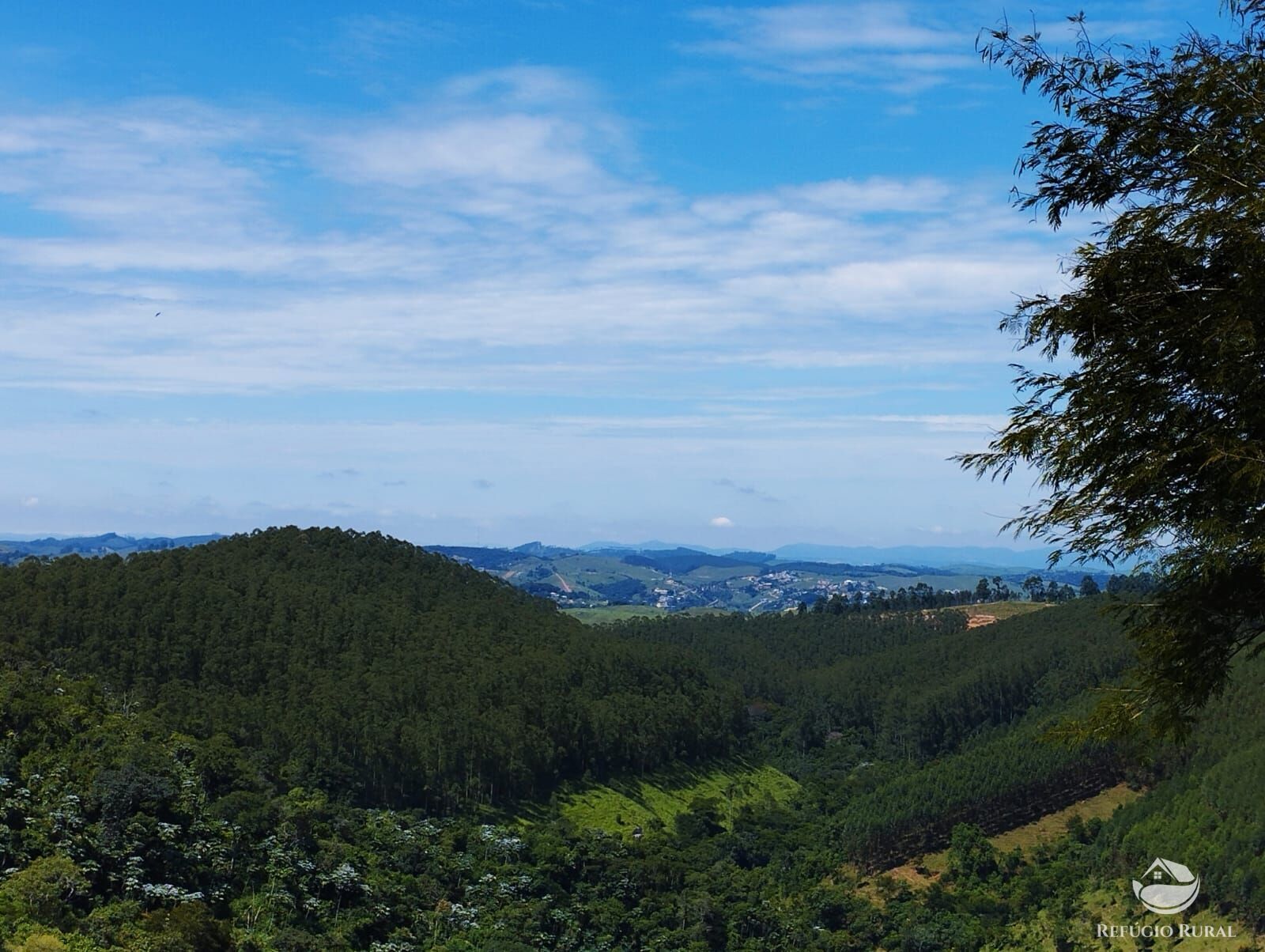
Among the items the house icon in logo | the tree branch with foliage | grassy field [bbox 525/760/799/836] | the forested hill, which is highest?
the tree branch with foliage

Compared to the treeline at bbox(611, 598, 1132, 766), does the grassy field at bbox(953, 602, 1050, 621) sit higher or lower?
higher

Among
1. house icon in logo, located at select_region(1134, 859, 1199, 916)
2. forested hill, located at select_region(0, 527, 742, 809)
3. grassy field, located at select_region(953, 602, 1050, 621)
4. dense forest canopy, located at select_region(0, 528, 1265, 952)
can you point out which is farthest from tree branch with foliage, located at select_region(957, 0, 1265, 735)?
grassy field, located at select_region(953, 602, 1050, 621)

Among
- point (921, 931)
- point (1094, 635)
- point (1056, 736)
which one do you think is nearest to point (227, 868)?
point (921, 931)

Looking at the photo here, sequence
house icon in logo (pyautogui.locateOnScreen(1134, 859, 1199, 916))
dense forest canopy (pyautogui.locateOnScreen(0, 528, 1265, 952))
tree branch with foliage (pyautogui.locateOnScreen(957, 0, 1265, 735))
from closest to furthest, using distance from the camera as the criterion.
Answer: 1. tree branch with foliage (pyautogui.locateOnScreen(957, 0, 1265, 735))
2. dense forest canopy (pyautogui.locateOnScreen(0, 528, 1265, 952))
3. house icon in logo (pyautogui.locateOnScreen(1134, 859, 1199, 916))

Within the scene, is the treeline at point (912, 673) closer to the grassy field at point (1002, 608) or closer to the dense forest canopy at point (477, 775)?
the dense forest canopy at point (477, 775)

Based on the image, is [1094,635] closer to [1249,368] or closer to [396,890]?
[396,890]

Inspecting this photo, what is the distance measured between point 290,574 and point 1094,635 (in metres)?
89.3

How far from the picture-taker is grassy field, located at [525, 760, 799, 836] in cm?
8412

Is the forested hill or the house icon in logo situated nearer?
the house icon in logo

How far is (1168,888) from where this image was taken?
2271 inches

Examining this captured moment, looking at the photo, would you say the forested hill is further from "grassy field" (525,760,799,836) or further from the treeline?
the treeline

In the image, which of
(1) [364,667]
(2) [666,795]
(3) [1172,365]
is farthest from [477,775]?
(3) [1172,365]

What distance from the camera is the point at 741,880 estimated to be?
71.3 meters

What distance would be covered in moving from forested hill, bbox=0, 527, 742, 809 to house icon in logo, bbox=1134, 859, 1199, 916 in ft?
153
